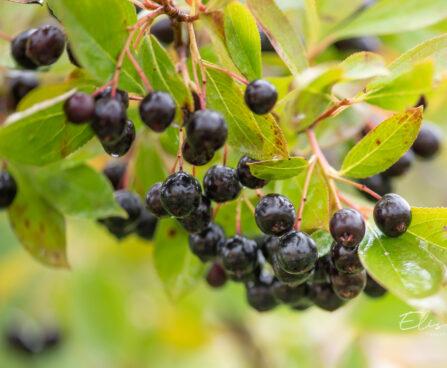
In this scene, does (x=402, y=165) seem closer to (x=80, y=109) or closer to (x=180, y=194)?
(x=180, y=194)

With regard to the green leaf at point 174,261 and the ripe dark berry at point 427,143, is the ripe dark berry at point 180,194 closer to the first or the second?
the green leaf at point 174,261

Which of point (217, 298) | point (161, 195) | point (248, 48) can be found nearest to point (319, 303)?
point (161, 195)

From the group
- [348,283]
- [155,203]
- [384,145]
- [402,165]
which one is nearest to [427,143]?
[402,165]

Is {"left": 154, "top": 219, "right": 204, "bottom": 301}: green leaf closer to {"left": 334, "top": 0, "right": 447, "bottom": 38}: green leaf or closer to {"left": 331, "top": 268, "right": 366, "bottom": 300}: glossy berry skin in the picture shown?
{"left": 331, "top": 268, "right": 366, "bottom": 300}: glossy berry skin

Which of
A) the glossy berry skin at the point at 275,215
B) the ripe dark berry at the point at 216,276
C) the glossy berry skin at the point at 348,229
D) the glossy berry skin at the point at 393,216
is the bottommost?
the ripe dark berry at the point at 216,276

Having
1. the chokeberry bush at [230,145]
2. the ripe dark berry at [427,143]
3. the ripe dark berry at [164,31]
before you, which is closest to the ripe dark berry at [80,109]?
the chokeberry bush at [230,145]

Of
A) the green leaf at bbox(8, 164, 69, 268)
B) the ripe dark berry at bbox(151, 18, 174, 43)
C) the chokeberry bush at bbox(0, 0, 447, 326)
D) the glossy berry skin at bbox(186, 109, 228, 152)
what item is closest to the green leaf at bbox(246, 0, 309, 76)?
the chokeberry bush at bbox(0, 0, 447, 326)
